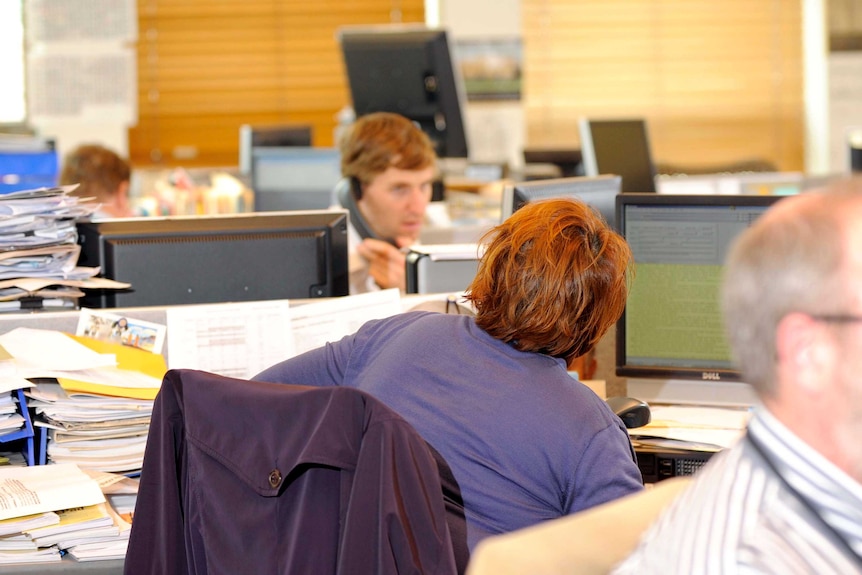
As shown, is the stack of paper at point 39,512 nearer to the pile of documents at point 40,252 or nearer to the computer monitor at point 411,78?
the pile of documents at point 40,252

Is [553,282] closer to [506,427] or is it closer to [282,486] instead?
[506,427]

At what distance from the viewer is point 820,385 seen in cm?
78

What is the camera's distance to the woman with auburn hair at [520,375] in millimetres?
1339

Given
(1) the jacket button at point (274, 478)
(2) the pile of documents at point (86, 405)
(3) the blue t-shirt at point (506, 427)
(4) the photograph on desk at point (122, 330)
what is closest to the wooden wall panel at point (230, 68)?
(4) the photograph on desk at point (122, 330)

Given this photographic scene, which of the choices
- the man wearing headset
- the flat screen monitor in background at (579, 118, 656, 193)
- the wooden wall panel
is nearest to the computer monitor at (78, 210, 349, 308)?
the man wearing headset

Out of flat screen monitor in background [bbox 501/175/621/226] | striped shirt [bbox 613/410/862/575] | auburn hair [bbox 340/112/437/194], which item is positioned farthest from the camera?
auburn hair [bbox 340/112/437/194]

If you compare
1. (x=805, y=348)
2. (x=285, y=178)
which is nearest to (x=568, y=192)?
(x=805, y=348)

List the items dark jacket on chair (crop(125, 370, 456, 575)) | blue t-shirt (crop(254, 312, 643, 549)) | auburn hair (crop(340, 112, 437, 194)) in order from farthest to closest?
auburn hair (crop(340, 112, 437, 194))
blue t-shirt (crop(254, 312, 643, 549))
dark jacket on chair (crop(125, 370, 456, 575))

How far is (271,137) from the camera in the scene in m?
5.23

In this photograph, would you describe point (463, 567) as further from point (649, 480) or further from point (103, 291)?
point (103, 291)

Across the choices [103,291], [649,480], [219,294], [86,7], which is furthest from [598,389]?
[86,7]

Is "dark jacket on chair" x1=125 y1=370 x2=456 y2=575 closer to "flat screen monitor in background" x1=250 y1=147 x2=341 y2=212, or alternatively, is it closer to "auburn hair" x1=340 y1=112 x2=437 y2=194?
"auburn hair" x1=340 y1=112 x2=437 y2=194

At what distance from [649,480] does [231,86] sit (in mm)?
5201

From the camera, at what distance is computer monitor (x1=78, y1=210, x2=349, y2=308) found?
79.9 inches
